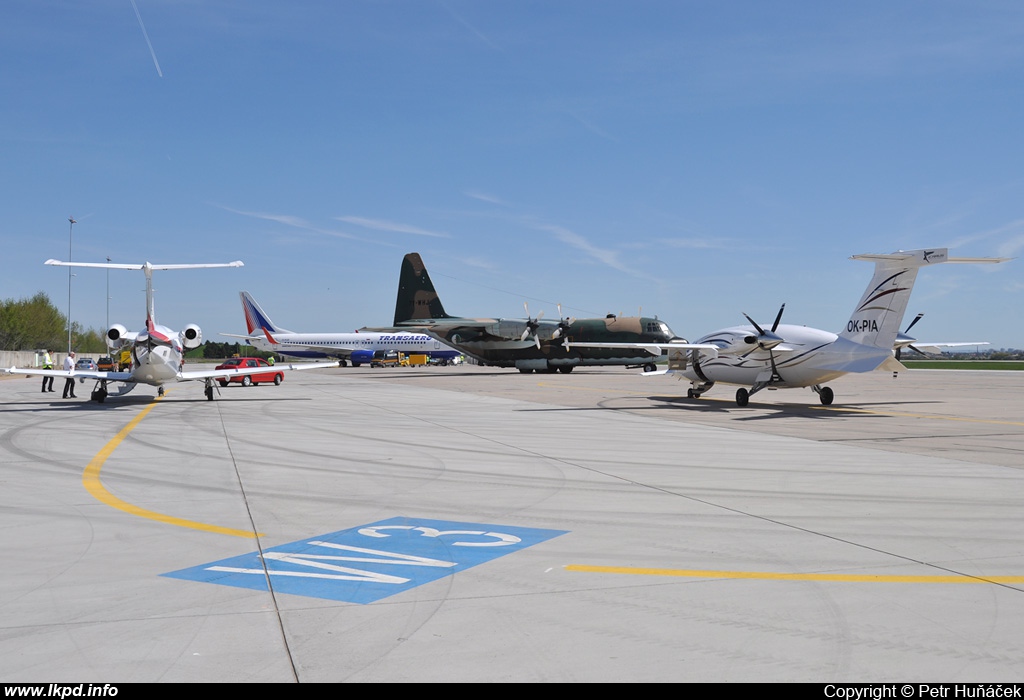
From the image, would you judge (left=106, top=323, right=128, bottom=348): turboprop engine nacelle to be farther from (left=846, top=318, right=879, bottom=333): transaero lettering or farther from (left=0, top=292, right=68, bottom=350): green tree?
(left=0, top=292, right=68, bottom=350): green tree

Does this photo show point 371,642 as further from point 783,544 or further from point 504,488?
point 504,488

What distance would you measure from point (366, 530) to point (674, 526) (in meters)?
3.32

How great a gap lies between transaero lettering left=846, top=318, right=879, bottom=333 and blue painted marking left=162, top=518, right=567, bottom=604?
1888cm

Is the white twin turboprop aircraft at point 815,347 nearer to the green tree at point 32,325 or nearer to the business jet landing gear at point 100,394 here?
the business jet landing gear at point 100,394

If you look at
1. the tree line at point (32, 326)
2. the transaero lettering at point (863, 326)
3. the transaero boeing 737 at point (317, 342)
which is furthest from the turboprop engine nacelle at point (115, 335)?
the tree line at point (32, 326)

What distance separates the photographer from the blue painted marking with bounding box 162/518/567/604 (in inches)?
253

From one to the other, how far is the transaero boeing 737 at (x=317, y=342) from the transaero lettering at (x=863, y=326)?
65.4 m

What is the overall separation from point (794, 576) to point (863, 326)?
65.0 feet

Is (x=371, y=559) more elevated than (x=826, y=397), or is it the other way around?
(x=826, y=397)

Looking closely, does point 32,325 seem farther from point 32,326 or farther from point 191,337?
point 191,337

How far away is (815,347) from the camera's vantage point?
2608 cm

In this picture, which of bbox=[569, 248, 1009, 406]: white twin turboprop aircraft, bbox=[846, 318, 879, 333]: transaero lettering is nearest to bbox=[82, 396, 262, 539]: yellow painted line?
bbox=[569, 248, 1009, 406]: white twin turboprop aircraft
